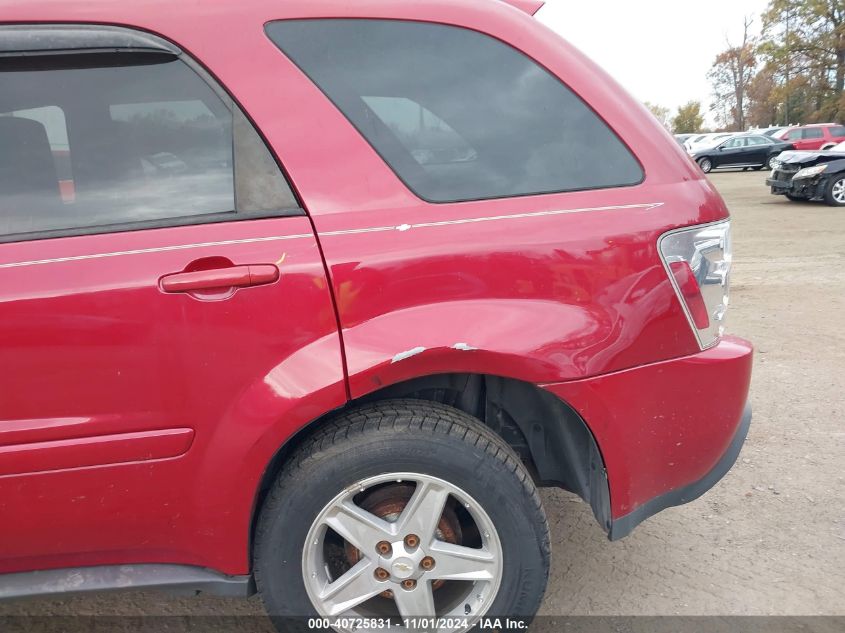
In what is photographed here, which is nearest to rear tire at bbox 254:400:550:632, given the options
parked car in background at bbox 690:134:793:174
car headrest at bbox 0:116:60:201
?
car headrest at bbox 0:116:60:201

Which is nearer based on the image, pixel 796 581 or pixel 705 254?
pixel 705 254

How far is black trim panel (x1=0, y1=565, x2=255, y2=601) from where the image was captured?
70.6 inches

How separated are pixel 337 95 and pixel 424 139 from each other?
272mm

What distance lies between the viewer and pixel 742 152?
24016 millimetres

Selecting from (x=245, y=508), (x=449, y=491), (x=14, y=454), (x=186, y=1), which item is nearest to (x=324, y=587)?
(x=245, y=508)

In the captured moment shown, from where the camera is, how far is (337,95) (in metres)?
1.83

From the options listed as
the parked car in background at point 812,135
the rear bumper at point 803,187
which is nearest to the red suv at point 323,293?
the rear bumper at point 803,187

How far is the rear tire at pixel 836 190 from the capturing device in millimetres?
12375

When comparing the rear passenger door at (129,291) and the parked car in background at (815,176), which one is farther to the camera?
the parked car in background at (815,176)

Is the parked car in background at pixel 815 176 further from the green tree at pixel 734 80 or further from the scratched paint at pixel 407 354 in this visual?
the green tree at pixel 734 80

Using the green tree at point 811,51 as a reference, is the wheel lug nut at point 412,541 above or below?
below

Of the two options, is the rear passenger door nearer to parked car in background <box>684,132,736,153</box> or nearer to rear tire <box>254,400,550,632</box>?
rear tire <box>254,400,550,632</box>

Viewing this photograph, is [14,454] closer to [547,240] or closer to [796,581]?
[547,240]

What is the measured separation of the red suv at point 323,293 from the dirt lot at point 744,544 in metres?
0.58
